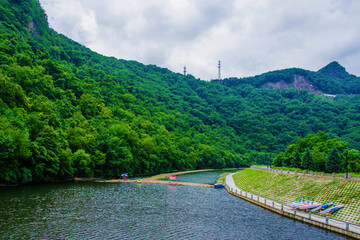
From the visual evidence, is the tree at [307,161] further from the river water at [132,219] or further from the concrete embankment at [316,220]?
the river water at [132,219]

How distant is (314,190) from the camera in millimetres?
45312

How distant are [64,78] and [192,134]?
96226 mm

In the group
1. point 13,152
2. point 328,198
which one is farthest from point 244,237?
point 13,152

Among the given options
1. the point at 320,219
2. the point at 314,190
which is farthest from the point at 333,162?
the point at 320,219

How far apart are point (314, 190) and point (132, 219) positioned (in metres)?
31.1

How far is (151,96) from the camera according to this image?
197500mm

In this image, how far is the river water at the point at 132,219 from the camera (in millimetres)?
28281

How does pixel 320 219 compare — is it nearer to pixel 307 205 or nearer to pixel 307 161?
pixel 307 205

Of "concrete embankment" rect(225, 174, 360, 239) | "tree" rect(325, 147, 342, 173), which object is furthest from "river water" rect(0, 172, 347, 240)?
"tree" rect(325, 147, 342, 173)

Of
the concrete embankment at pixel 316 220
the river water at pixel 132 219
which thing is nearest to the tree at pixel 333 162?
the concrete embankment at pixel 316 220

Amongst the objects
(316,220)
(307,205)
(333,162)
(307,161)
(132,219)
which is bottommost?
(316,220)

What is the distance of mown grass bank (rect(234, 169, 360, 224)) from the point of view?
3509cm

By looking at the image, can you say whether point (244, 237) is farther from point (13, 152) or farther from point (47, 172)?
point (47, 172)

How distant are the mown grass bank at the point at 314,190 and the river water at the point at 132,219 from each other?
5.91 metres
